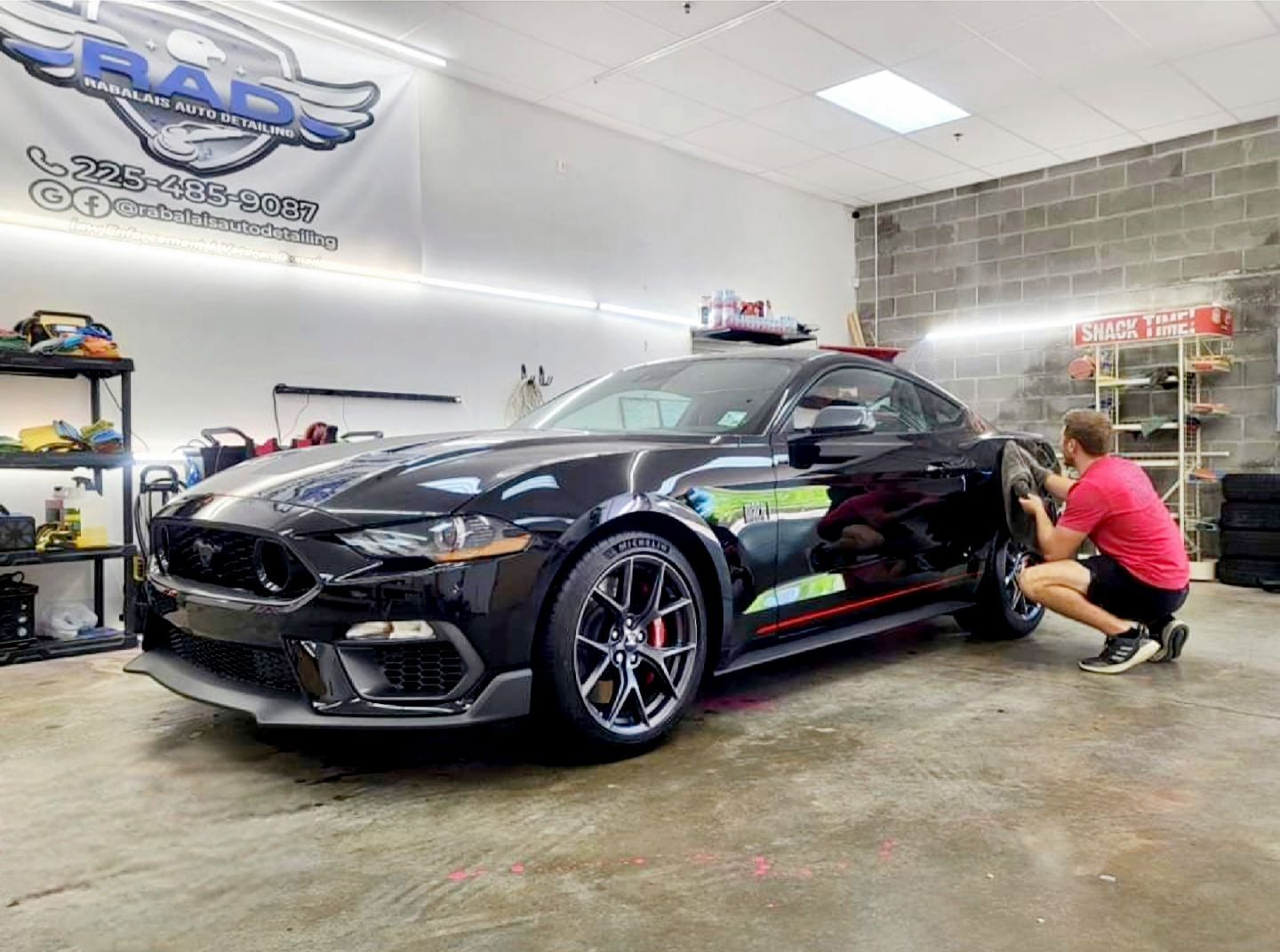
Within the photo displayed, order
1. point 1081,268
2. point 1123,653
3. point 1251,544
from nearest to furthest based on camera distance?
1. point 1123,653
2. point 1251,544
3. point 1081,268

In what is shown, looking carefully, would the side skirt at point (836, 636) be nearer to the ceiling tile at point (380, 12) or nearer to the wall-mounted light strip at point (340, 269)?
the wall-mounted light strip at point (340, 269)

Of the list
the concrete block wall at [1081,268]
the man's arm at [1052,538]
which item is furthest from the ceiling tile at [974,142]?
the man's arm at [1052,538]

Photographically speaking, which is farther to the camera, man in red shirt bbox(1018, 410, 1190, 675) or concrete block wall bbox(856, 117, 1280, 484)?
concrete block wall bbox(856, 117, 1280, 484)

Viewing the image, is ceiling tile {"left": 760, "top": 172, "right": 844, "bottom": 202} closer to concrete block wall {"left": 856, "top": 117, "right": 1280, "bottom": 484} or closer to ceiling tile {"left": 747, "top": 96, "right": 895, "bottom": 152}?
concrete block wall {"left": 856, "top": 117, "right": 1280, "bottom": 484}

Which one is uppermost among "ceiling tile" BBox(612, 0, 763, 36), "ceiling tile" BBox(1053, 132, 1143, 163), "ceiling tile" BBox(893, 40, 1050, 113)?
"ceiling tile" BBox(1053, 132, 1143, 163)

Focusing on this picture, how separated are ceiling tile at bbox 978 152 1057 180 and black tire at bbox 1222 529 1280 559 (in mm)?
3295

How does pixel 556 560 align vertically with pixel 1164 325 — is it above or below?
below

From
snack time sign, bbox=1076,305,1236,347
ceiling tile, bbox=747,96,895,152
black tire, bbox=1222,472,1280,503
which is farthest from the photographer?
snack time sign, bbox=1076,305,1236,347

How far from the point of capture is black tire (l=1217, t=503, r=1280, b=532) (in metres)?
5.40

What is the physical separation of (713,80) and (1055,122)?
2.62 m

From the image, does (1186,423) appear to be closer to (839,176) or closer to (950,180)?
(950,180)

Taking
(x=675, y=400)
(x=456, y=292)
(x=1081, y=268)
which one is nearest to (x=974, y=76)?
(x=1081, y=268)

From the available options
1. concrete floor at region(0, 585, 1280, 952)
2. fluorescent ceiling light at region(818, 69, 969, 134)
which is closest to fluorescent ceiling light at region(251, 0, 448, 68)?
fluorescent ceiling light at region(818, 69, 969, 134)

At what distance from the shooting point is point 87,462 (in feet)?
11.9
